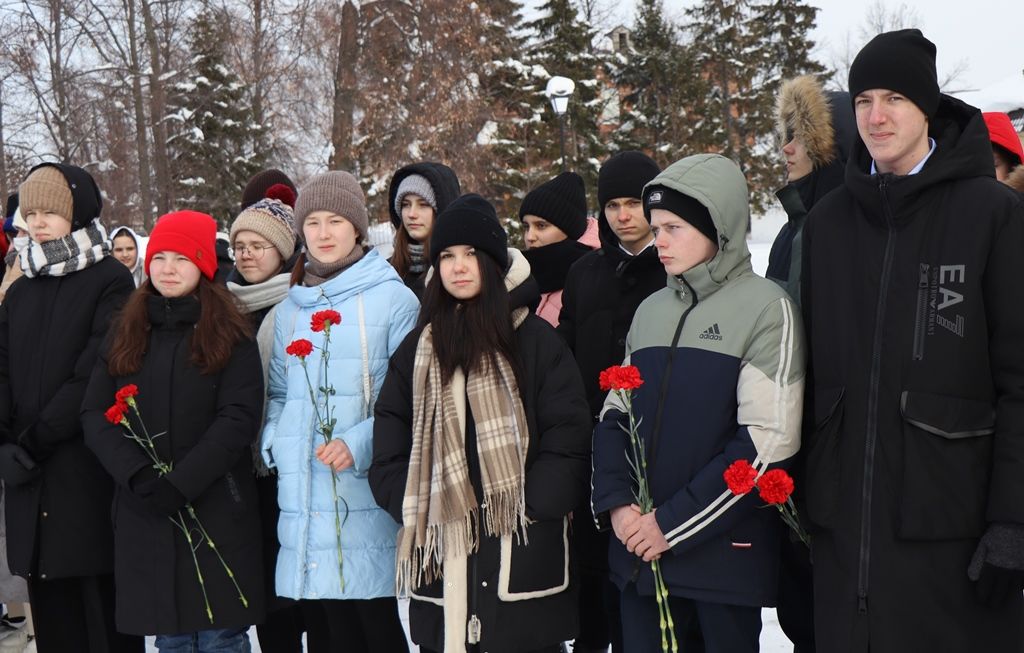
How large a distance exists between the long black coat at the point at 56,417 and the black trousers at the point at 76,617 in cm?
15

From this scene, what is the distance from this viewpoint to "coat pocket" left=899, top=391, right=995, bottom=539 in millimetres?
2268

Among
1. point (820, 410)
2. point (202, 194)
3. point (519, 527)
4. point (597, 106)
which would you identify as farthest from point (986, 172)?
point (597, 106)

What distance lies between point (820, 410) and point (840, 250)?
0.47 m

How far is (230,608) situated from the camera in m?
3.34

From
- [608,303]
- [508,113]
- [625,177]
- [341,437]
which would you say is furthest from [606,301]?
[508,113]

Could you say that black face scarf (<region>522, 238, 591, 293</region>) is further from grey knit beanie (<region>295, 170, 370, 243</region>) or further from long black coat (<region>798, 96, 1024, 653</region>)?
long black coat (<region>798, 96, 1024, 653</region>)

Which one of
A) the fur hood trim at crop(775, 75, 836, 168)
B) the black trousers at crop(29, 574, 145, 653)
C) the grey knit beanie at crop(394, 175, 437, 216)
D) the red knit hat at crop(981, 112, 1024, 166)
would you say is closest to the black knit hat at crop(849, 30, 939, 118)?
the fur hood trim at crop(775, 75, 836, 168)

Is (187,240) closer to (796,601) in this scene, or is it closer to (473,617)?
(473,617)

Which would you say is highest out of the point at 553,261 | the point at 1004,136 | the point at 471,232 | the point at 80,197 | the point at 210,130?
the point at 210,130

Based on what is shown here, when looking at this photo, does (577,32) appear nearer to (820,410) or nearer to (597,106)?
(597,106)

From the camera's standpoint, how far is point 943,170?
92.1 inches

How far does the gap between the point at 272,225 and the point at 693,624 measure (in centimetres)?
269

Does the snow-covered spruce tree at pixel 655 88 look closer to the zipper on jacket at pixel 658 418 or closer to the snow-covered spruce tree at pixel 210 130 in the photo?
the snow-covered spruce tree at pixel 210 130

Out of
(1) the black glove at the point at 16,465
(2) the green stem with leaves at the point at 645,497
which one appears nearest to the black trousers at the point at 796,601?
(2) the green stem with leaves at the point at 645,497
